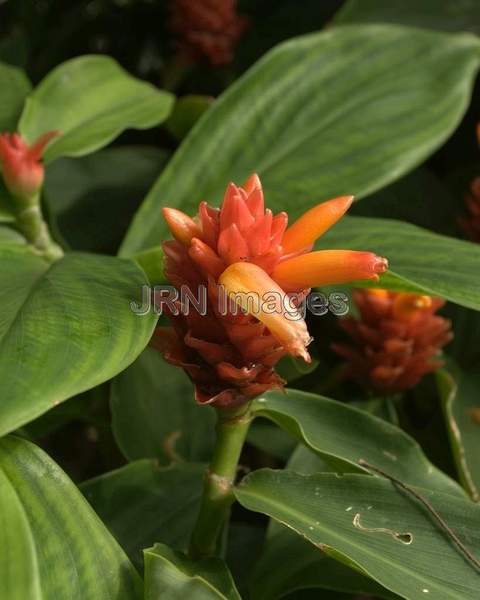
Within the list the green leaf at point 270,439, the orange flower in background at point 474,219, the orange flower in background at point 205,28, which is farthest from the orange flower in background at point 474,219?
the orange flower in background at point 205,28

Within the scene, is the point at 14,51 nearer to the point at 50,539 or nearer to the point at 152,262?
the point at 152,262

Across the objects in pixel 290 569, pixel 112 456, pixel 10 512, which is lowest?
pixel 112 456

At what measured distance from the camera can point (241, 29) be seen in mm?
1164

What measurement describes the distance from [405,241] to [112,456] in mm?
346

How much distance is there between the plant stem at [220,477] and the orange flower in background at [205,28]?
0.74 m

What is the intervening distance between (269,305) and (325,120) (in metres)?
0.42

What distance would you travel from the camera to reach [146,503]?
593 millimetres

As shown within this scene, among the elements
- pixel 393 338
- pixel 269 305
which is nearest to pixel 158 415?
pixel 393 338

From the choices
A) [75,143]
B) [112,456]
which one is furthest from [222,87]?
[112,456]

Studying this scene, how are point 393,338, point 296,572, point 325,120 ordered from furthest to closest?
point 325,120 < point 393,338 < point 296,572

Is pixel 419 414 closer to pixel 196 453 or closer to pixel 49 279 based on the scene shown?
pixel 196 453

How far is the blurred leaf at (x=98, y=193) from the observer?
0.94 meters

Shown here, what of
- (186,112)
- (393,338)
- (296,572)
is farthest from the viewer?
(186,112)

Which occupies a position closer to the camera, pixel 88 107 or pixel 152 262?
pixel 152 262
